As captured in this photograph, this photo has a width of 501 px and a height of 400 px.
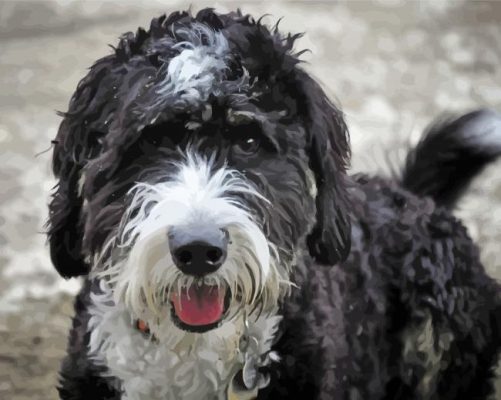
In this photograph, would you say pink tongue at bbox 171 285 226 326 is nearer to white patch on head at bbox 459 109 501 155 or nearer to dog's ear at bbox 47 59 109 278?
dog's ear at bbox 47 59 109 278

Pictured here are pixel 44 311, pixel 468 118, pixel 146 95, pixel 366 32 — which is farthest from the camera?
pixel 366 32

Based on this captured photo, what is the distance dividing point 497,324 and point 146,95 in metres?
1.16

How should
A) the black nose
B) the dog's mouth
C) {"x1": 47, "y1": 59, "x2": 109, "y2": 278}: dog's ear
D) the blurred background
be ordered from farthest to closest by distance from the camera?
the blurred background < {"x1": 47, "y1": 59, "x2": 109, "y2": 278}: dog's ear < the dog's mouth < the black nose

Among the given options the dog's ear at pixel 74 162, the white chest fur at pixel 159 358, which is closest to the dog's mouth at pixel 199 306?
the white chest fur at pixel 159 358

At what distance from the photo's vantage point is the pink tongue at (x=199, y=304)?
1.41 metres

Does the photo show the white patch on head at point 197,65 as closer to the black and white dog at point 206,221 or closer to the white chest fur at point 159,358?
the black and white dog at point 206,221

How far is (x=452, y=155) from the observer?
2.15 meters

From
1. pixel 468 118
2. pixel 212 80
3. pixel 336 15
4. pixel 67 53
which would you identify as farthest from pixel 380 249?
pixel 336 15

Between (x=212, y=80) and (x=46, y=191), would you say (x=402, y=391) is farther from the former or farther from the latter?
(x=46, y=191)

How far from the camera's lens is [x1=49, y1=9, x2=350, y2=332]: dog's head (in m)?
1.36

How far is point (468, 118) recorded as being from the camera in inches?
84.7

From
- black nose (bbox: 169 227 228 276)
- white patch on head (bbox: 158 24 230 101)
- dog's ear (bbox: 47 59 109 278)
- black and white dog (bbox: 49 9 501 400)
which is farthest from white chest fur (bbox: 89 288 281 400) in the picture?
white patch on head (bbox: 158 24 230 101)

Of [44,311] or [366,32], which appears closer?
[44,311]

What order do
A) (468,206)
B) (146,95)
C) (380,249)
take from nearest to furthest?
(146,95)
(380,249)
(468,206)
